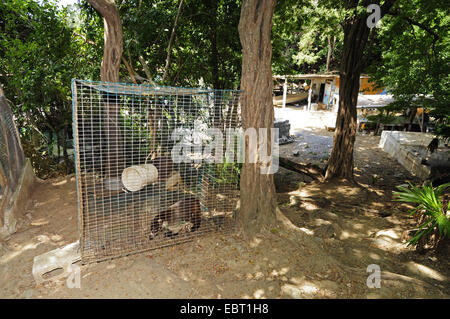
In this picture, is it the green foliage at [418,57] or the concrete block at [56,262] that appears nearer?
the concrete block at [56,262]

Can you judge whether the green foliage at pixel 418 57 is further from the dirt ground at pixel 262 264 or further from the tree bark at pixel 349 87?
the dirt ground at pixel 262 264

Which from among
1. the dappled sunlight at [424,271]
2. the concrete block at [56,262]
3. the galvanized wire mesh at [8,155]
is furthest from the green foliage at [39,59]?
the dappled sunlight at [424,271]

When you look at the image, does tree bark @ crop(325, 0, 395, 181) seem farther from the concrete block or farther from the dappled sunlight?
the concrete block

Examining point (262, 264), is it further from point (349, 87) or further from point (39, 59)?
point (39, 59)

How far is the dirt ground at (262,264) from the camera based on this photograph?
2598mm

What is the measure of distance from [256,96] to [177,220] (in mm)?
1827

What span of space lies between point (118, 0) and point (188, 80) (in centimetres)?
223

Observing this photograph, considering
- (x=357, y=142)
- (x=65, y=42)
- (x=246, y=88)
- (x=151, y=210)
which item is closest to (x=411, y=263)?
(x=246, y=88)

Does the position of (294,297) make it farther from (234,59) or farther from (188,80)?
(188,80)

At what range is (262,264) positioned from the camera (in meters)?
2.96

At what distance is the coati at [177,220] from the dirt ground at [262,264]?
A: 0.24 metres

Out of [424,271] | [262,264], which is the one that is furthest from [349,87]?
[262,264]

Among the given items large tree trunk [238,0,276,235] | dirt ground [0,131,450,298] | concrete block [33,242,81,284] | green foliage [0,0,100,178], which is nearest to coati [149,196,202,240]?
dirt ground [0,131,450,298]

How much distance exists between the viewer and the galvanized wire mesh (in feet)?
12.9
